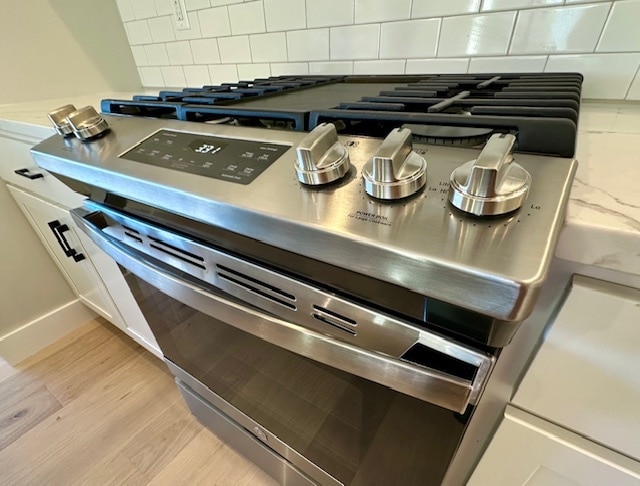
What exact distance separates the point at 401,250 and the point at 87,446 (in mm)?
1304

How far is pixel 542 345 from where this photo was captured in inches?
13.6

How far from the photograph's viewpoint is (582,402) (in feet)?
1.17

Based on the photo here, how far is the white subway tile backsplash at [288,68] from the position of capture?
3.20 feet

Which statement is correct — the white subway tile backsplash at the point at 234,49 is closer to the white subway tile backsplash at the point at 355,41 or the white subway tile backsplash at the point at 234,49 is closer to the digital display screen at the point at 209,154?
the white subway tile backsplash at the point at 355,41

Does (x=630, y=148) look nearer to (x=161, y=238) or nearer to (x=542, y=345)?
(x=542, y=345)

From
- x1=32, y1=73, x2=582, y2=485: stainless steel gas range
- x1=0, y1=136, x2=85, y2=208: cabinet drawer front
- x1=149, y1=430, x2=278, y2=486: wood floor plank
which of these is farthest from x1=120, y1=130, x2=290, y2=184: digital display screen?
x1=149, y1=430, x2=278, y2=486: wood floor plank

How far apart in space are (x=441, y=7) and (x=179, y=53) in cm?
98

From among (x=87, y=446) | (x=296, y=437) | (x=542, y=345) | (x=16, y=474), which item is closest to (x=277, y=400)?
(x=296, y=437)

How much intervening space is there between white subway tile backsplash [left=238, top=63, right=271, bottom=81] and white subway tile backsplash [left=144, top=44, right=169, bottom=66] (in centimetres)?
41

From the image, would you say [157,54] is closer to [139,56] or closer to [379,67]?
[139,56]

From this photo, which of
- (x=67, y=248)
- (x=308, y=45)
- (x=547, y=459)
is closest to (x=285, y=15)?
(x=308, y=45)

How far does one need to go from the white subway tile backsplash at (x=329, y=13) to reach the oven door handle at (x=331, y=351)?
29.6 inches

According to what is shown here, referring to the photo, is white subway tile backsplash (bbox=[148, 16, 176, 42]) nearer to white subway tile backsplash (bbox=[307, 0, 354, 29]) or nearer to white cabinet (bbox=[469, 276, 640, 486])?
white subway tile backsplash (bbox=[307, 0, 354, 29])

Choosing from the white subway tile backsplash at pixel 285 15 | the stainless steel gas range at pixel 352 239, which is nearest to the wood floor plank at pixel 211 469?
the stainless steel gas range at pixel 352 239
